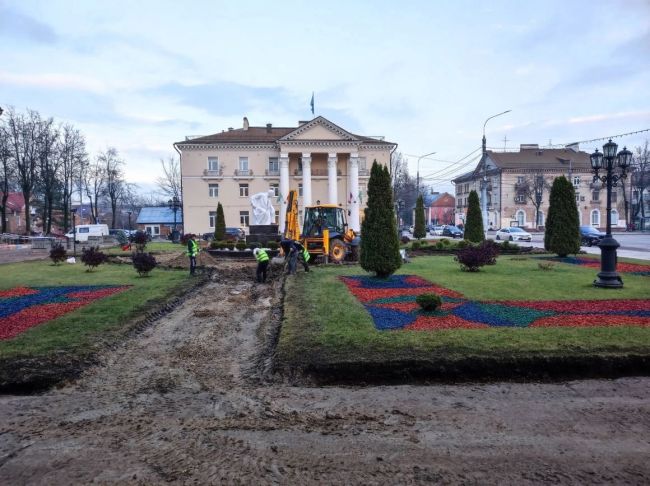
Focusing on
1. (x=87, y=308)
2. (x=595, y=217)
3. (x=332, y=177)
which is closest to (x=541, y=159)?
(x=595, y=217)

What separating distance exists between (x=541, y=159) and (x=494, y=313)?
66622mm

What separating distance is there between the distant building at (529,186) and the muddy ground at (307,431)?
6289 cm

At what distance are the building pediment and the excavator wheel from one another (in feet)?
109

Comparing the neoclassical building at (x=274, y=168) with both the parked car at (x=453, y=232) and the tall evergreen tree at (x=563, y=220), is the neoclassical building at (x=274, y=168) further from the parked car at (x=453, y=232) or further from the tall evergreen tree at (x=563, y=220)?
the tall evergreen tree at (x=563, y=220)

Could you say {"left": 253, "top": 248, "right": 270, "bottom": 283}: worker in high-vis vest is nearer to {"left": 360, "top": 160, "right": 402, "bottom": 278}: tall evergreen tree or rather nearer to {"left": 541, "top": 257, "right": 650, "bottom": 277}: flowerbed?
{"left": 360, "top": 160, "right": 402, "bottom": 278}: tall evergreen tree

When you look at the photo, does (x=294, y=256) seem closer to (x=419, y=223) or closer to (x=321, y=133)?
(x=419, y=223)

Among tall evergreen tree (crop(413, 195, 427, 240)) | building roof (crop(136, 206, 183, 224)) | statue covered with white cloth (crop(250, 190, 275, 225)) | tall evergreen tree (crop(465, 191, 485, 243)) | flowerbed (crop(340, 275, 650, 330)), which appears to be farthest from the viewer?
building roof (crop(136, 206, 183, 224))

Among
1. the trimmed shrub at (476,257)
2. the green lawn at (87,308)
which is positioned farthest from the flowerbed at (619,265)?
the green lawn at (87,308)

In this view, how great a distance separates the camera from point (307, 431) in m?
4.37

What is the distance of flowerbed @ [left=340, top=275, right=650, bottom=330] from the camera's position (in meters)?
7.81

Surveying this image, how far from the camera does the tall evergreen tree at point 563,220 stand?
1886 centimetres

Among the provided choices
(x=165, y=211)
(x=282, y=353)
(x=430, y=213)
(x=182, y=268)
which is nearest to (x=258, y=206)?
(x=182, y=268)

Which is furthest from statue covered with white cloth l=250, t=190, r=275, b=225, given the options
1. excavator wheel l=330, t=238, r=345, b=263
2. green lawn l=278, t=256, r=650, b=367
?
green lawn l=278, t=256, r=650, b=367

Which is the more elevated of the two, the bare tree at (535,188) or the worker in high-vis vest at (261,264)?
the bare tree at (535,188)
